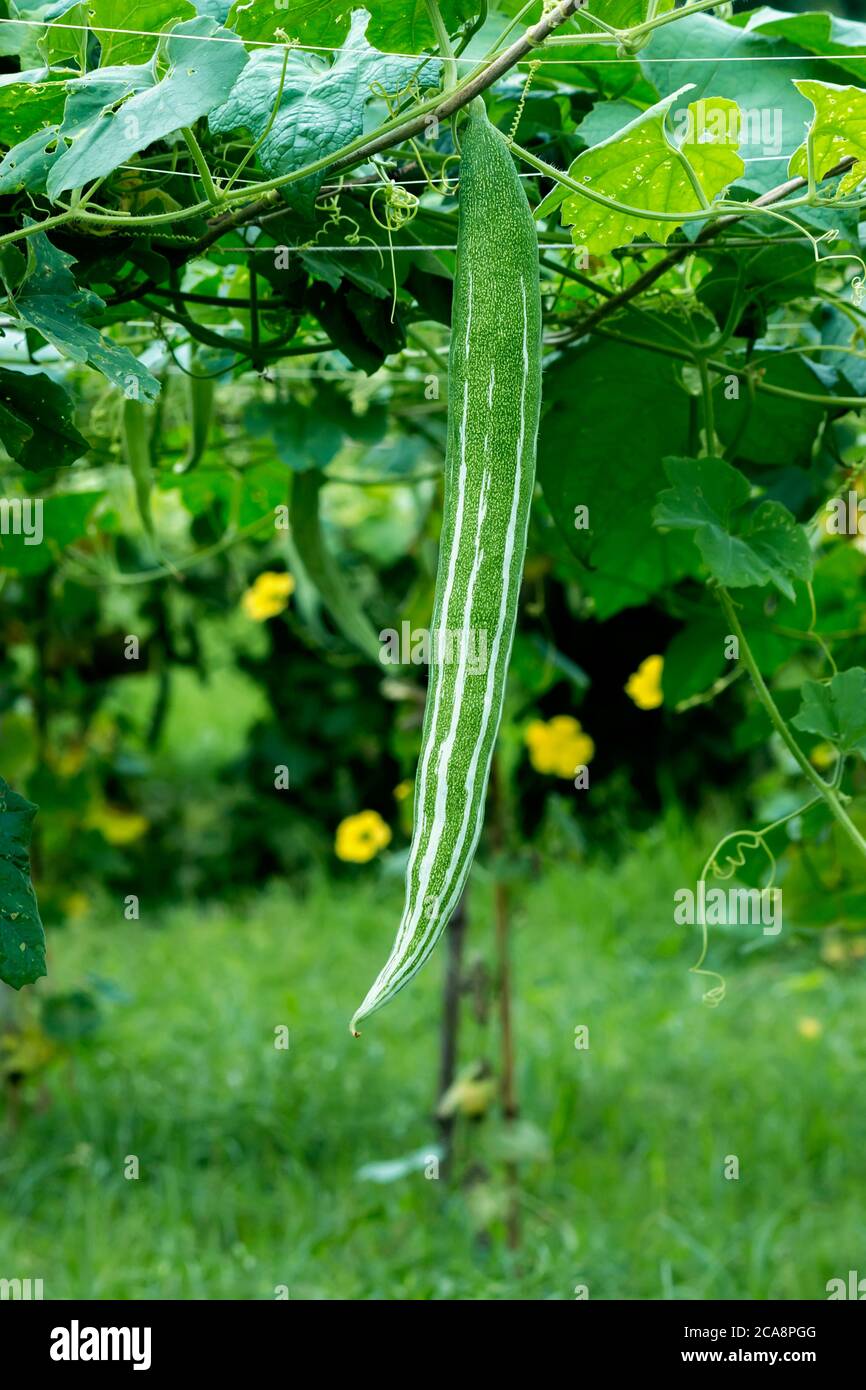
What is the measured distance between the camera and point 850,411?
3.67 ft

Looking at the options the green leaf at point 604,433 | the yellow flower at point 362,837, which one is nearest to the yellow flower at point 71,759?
the yellow flower at point 362,837

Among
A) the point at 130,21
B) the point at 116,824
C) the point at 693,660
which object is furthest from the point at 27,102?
the point at 116,824

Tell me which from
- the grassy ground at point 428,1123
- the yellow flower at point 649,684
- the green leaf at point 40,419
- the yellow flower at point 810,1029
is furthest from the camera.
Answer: the yellow flower at point 810,1029

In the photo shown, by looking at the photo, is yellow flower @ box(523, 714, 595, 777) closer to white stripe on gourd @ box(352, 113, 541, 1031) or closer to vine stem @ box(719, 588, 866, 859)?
vine stem @ box(719, 588, 866, 859)

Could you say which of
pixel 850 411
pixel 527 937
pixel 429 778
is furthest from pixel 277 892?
pixel 429 778

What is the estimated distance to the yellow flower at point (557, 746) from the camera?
2.85m

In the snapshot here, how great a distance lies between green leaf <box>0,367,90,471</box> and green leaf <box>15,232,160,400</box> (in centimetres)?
9

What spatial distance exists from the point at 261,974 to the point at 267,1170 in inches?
30.5

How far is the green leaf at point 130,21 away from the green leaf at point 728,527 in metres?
0.38

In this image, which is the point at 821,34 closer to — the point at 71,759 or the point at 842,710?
the point at 842,710

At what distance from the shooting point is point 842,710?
0.93 metres

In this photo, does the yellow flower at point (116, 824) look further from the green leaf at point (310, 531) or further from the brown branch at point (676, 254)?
the brown branch at point (676, 254)
